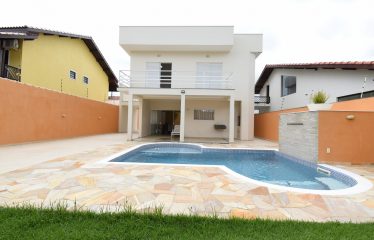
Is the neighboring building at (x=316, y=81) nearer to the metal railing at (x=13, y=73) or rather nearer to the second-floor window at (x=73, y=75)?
the second-floor window at (x=73, y=75)

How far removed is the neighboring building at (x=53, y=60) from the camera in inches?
509

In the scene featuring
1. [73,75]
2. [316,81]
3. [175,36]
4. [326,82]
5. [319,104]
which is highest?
[175,36]

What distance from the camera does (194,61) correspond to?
15.1 meters

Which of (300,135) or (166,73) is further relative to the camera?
(166,73)

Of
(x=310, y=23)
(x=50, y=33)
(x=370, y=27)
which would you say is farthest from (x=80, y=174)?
(x=370, y=27)

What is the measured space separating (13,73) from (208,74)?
38.2ft

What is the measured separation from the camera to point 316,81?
1480 cm

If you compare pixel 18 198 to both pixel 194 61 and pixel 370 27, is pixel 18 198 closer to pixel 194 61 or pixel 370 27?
pixel 194 61

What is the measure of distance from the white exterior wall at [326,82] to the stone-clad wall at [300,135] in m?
6.61

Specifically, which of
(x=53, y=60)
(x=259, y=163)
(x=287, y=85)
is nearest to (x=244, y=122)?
(x=287, y=85)

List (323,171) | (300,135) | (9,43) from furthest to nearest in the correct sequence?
(9,43)
(300,135)
(323,171)

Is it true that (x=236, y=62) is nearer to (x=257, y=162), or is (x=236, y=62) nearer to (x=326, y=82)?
(x=326, y=82)

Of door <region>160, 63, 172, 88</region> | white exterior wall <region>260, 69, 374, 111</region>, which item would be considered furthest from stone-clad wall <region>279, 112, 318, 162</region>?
door <region>160, 63, 172, 88</region>

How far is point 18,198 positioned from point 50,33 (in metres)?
14.4
